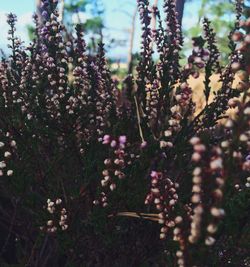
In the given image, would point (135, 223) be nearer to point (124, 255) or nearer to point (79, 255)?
point (124, 255)

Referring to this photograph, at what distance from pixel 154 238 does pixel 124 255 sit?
0.72 feet

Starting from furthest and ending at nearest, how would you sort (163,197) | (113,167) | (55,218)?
(55,218) → (113,167) → (163,197)

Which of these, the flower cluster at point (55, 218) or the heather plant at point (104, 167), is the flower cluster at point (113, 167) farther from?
the flower cluster at point (55, 218)

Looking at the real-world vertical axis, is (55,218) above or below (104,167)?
below

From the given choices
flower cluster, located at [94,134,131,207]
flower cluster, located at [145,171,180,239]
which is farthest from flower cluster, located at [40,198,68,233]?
flower cluster, located at [145,171,180,239]

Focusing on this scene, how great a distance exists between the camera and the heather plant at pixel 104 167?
2797mm

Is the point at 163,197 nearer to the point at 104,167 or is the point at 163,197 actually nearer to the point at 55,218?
the point at 104,167

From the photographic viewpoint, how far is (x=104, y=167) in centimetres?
311

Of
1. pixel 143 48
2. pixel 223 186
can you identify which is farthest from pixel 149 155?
pixel 143 48

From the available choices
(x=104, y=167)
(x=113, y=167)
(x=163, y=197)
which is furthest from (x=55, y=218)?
(x=163, y=197)

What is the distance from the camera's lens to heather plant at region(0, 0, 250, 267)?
2797 mm

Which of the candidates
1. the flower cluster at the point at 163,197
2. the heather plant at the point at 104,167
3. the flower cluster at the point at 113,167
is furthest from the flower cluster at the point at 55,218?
the flower cluster at the point at 163,197

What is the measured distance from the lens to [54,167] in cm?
329

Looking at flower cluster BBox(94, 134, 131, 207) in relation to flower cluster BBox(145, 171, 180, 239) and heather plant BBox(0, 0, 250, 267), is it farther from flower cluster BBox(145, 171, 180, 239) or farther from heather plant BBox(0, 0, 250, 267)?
flower cluster BBox(145, 171, 180, 239)
